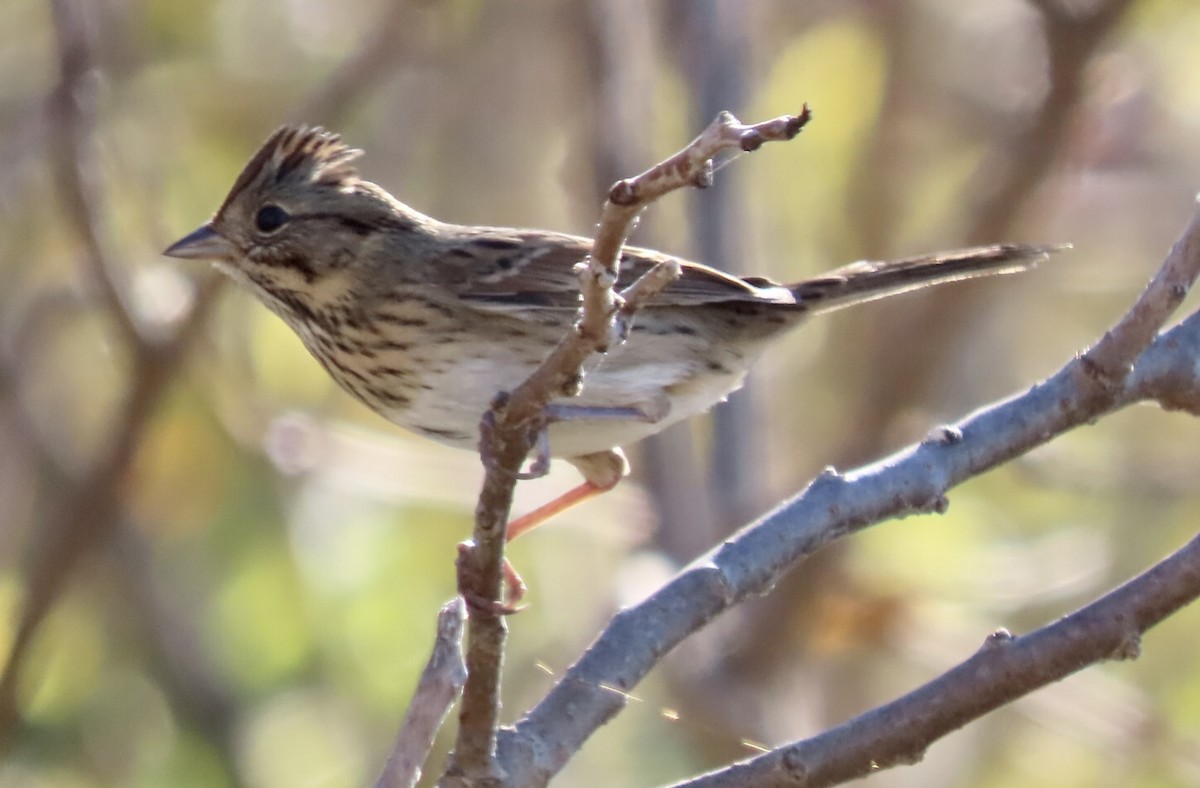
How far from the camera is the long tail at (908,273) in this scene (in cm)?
392

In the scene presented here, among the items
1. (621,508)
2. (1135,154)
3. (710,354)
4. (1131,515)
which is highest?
(1135,154)

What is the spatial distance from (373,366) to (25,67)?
9.36 ft

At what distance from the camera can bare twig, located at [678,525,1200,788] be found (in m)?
2.64

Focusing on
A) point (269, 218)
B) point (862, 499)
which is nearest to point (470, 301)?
point (269, 218)

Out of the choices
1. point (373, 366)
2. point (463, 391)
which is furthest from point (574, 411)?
point (373, 366)

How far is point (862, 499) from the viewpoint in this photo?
10.1ft

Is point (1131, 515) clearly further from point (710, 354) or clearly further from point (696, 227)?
point (710, 354)

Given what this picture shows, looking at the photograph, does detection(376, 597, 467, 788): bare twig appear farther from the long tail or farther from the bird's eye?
the bird's eye

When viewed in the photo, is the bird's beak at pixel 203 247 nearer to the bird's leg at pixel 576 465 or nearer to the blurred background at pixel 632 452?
the blurred background at pixel 632 452

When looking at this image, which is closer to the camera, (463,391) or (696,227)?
(463,391)

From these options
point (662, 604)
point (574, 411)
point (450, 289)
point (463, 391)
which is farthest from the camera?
point (450, 289)

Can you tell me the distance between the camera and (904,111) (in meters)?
6.43

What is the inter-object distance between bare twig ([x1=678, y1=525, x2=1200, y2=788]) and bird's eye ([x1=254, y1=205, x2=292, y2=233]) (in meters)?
2.18

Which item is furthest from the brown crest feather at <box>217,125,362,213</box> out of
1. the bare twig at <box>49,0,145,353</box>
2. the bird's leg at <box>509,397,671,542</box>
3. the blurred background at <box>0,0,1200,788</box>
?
the bird's leg at <box>509,397,671,542</box>
